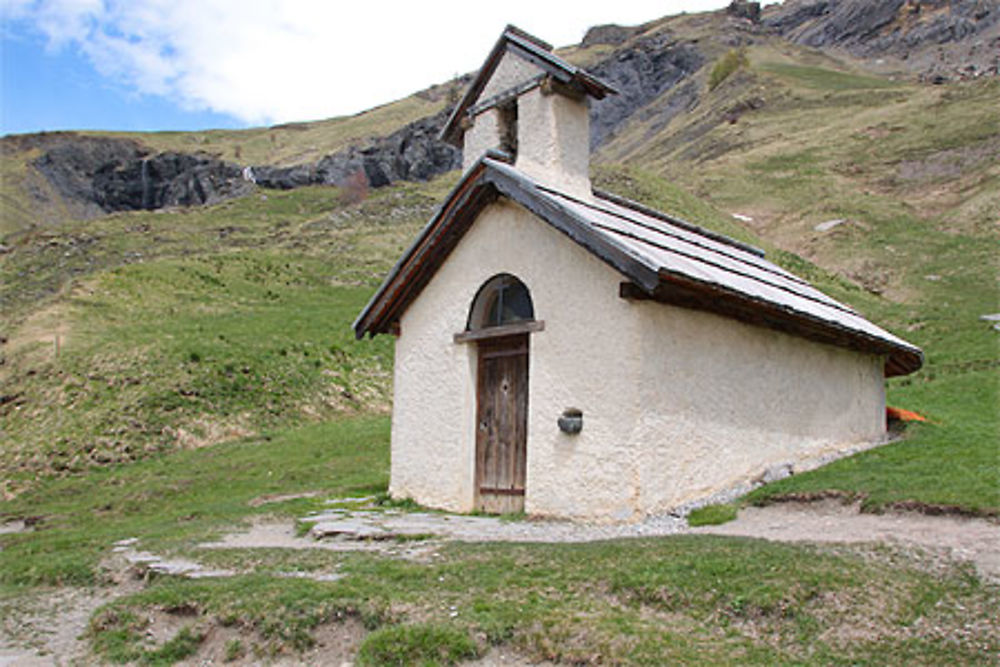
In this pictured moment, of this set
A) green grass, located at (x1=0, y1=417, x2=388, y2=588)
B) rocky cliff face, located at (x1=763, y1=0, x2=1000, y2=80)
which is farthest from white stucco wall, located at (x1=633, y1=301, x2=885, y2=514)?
rocky cliff face, located at (x1=763, y1=0, x2=1000, y2=80)

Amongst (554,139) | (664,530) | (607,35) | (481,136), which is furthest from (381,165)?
(664,530)

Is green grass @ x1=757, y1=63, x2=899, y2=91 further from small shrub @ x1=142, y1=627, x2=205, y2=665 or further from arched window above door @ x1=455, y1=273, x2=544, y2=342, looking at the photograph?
small shrub @ x1=142, y1=627, x2=205, y2=665

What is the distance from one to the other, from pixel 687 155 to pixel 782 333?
8275cm

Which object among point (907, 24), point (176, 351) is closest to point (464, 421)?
point (176, 351)

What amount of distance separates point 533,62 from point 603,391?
705cm

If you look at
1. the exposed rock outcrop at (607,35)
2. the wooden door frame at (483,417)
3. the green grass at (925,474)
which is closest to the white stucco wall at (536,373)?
the wooden door frame at (483,417)

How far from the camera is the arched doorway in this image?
13625mm

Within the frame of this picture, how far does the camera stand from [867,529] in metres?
10.0

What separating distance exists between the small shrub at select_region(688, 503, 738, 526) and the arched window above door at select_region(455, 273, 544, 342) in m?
4.05

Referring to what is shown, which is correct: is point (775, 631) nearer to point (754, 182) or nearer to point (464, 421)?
point (464, 421)

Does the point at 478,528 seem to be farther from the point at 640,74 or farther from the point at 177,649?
the point at 640,74

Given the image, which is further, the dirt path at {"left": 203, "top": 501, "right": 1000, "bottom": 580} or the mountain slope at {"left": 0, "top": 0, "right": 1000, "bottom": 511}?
the mountain slope at {"left": 0, "top": 0, "right": 1000, "bottom": 511}

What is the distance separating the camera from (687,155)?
304ft

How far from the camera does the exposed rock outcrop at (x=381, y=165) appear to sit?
12169cm
